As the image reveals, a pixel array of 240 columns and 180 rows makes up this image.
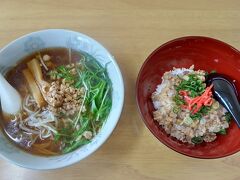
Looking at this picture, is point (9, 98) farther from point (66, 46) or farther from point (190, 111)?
point (190, 111)

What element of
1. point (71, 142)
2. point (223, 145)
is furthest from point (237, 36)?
point (71, 142)

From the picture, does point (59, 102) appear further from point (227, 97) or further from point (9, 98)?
point (227, 97)

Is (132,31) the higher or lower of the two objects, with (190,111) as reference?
higher

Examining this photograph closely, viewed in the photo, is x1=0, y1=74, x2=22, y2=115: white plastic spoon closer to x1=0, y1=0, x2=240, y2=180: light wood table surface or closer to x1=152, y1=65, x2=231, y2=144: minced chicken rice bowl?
x1=0, y1=0, x2=240, y2=180: light wood table surface

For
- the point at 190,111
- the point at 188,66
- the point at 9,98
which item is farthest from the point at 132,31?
the point at 9,98

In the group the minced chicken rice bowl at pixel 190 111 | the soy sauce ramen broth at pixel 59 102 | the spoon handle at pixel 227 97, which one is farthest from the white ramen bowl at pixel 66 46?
the spoon handle at pixel 227 97

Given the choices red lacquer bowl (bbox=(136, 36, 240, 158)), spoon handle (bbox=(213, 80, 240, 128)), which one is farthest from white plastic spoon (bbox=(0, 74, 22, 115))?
spoon handle (bbox=(213, 80, 240, 128))

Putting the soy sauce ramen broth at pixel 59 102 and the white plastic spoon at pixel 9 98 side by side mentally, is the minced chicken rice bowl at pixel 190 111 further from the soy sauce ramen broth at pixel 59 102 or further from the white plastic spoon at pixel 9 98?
the white plastic spoon at pixel 9 98

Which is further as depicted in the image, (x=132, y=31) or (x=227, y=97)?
(x=132, y=31)

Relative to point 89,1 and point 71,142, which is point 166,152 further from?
point 89,1
